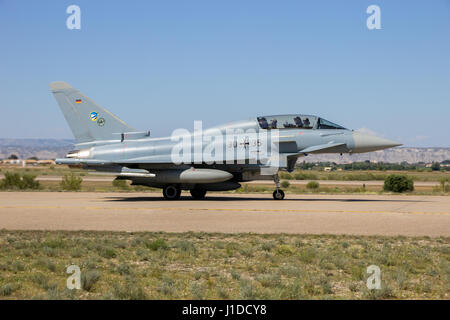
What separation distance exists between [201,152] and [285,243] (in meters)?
11.4

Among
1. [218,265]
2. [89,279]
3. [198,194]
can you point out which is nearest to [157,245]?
[218,265]

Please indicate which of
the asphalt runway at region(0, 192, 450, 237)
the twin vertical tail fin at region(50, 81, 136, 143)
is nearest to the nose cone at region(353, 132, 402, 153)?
the asphalt runway at region(0, 192, 450, 237)

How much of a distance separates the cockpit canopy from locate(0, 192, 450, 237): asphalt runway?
→ 12.0ft

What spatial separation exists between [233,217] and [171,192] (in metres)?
7.59

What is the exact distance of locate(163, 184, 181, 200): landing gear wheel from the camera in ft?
79.5

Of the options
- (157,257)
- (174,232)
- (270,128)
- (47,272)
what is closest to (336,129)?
(270,128)

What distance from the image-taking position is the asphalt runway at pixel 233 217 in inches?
586

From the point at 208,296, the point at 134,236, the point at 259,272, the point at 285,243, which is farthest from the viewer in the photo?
the point at 134,236

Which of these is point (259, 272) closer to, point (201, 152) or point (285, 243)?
point (285, 243)

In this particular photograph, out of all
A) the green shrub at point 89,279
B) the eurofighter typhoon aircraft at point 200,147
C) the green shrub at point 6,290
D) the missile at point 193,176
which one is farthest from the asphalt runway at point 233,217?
the green shrub at point 6,290

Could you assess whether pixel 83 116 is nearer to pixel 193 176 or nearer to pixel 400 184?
pixel 193 176

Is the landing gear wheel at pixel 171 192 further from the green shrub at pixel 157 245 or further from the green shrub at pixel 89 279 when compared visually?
the green shrub at pixel 89 279

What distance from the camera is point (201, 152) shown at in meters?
23.2

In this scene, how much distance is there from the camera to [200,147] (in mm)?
23297
